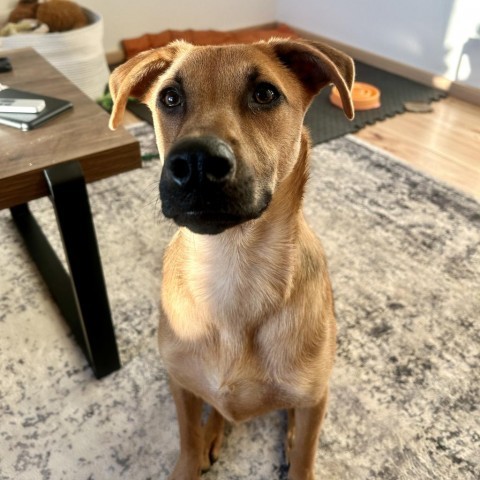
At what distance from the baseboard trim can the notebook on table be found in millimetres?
2956

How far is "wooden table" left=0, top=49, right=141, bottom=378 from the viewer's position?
1.26 m

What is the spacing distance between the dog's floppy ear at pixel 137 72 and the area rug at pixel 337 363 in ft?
2.83

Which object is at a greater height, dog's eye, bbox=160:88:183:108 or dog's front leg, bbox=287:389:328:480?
dog's eye, bbox=160:88:183:108

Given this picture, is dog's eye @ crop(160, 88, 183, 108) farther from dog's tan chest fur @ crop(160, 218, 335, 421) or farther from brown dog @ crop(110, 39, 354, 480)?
dog's tan chest fur @ crop(160, 218, 335, 421)

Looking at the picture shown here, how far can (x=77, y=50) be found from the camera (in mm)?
3000

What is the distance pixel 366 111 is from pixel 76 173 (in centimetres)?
252

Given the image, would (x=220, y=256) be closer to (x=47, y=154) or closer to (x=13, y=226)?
(x=47, y=154)

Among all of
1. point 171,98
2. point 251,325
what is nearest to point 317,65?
point 171,98

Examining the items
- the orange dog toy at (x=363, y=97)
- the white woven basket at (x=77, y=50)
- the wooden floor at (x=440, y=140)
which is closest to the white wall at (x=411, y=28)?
the wooden floor at (x=440, y=140)

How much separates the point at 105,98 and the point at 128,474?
2416 mm

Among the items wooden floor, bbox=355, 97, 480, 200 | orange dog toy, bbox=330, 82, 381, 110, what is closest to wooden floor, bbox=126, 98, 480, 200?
wooden floor, bbox=355, 97, 480, 200

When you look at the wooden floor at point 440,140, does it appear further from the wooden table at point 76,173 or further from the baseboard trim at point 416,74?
the wooden table at point 76,173

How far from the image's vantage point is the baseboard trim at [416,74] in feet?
11.6

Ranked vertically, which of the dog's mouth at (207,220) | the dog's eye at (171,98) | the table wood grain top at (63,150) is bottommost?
the table wood grain top at (63,150)
